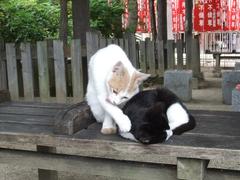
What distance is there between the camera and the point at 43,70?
626cm

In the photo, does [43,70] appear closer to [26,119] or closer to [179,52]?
[26,119]

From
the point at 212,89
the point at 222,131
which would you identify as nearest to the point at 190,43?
the point at 212,89

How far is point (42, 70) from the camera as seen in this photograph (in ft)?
20.5

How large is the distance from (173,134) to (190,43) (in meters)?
7.66

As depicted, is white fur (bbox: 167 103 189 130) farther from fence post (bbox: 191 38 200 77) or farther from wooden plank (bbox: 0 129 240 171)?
fence post (bbox: 191 38 200 77)

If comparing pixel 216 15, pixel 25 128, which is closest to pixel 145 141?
pixel 25 128

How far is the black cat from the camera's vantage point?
7.66 ft

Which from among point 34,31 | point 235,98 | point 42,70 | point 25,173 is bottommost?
point 25,173

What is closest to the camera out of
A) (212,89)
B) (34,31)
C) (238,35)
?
(34,31)

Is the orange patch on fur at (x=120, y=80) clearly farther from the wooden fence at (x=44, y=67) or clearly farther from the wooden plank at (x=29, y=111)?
the wooden fence at (x=44, y=67)

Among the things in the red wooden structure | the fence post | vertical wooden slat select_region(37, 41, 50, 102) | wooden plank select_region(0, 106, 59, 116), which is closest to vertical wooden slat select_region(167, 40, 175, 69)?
the fence post

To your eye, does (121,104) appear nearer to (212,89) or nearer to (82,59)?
(82,59)

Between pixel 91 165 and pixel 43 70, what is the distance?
12.0 feet

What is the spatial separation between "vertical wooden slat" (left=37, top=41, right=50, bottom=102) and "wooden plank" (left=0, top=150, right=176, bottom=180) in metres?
3.27
